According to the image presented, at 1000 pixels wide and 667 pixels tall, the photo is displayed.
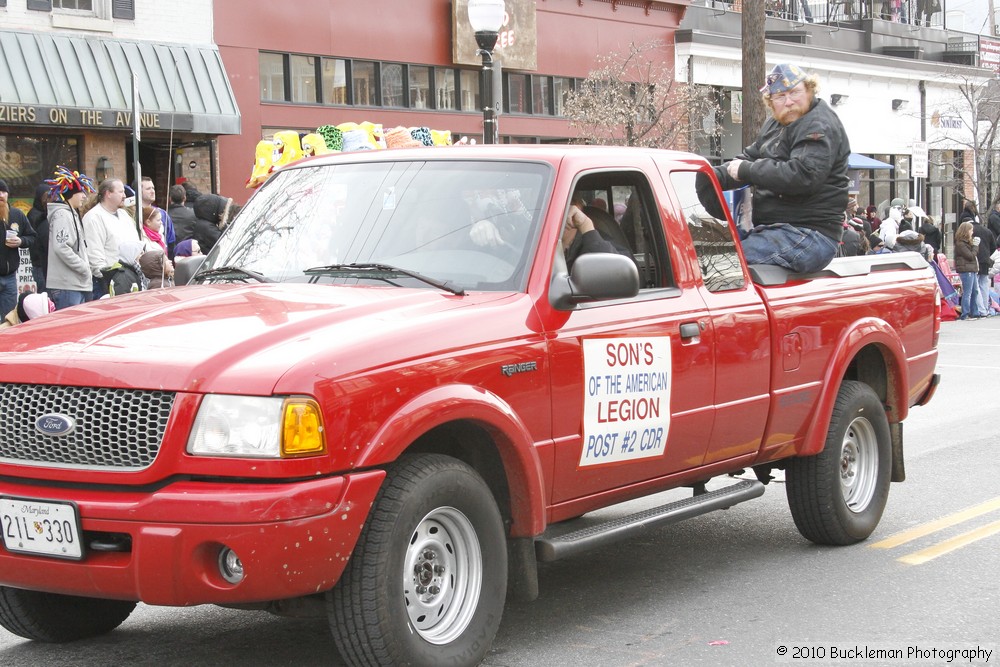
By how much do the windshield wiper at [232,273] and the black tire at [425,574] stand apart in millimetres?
1296

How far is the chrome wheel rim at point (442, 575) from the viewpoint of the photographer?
4.53 metres

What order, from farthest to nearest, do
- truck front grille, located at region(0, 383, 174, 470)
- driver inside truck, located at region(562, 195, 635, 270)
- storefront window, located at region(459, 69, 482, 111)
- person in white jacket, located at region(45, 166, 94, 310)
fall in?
storefront window, located at region(459, 69, 482, 111) → person in white jacket, located at region(45, 166, 94, 310) → driver inside truck, located at region(562, 195, 635, 270) → truck front grille, located at region(0, 383, 174, 470)

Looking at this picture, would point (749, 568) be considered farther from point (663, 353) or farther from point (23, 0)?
point (23, 0)

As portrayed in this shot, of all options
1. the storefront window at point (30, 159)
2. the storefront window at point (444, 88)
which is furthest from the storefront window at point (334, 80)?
the storefront window at point (30, 159)

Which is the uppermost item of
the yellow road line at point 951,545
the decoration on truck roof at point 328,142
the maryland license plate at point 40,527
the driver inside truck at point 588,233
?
the decoration on truck roof at point 328,142

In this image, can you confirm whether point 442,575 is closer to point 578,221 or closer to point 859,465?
point 578,221

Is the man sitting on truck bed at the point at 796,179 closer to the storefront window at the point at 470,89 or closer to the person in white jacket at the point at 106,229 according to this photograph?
the person in white jacket at the point at 106,229

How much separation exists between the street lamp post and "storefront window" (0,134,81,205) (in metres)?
8.62

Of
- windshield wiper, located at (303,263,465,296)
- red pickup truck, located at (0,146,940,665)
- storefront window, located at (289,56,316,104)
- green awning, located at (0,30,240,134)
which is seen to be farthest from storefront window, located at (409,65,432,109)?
windshield wiper, located at (303,263,465,296)

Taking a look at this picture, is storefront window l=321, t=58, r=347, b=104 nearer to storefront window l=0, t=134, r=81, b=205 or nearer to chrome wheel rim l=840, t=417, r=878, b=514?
storefront window l=0, t=134, r=81, b=205

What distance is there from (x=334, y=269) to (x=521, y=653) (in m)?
1.67

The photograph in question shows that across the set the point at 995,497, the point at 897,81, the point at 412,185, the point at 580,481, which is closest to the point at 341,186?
the point at 412,185

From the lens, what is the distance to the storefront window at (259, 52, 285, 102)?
23109 mm

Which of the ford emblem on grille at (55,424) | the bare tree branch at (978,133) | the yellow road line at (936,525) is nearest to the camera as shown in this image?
the ford emblem on grille at (55,424)
